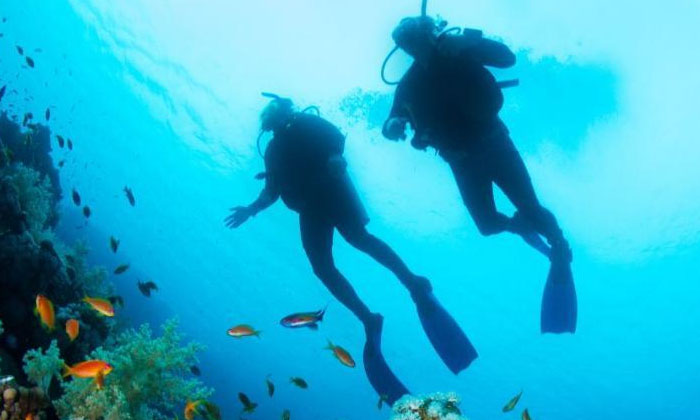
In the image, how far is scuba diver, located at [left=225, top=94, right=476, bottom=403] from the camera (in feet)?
22.2

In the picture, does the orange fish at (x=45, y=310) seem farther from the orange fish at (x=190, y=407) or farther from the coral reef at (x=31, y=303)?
the orange fish at (x=190, y=407)

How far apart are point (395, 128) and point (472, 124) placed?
1.10 metres

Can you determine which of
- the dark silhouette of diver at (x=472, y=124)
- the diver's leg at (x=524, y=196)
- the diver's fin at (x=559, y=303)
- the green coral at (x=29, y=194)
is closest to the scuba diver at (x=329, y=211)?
the dark silhouette of diver at (x=472, y=124)

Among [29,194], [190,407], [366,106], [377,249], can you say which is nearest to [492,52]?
[377,249]

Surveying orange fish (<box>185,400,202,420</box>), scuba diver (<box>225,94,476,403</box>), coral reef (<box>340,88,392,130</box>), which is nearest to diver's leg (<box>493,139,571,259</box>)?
scuba diver (<box>225,94,476,403</box>)

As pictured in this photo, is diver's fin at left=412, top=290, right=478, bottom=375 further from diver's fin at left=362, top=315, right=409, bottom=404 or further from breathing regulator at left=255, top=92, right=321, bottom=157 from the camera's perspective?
breathing regulator at left=255, top=92, right=321, bottom=157

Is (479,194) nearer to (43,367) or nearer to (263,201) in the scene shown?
(263,201)

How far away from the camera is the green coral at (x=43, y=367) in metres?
4.59

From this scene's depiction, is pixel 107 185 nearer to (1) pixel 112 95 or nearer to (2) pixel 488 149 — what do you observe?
(1) pixel 112 95

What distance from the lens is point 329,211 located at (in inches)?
275

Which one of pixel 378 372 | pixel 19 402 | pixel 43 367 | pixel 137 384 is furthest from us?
pixel 378 372

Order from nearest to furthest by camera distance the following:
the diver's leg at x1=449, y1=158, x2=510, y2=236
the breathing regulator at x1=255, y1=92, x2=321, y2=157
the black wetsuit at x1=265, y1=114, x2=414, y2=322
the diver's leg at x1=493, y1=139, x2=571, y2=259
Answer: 1. the diver's leg at x1=493, y1=139, x2=571, y2=259
2. the diver's leg at x1=449, y1=158, x2=510, y2=236
3. the black wetsuit at x1=265, y1=114, x2=414, y2=322
4. the breathing regulator at x1=255, y1=92, x2=321, y2=157

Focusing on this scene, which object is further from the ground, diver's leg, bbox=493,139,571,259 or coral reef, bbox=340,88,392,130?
coral reef, bbox=340,88,392,130

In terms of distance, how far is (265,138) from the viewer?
32.2m
